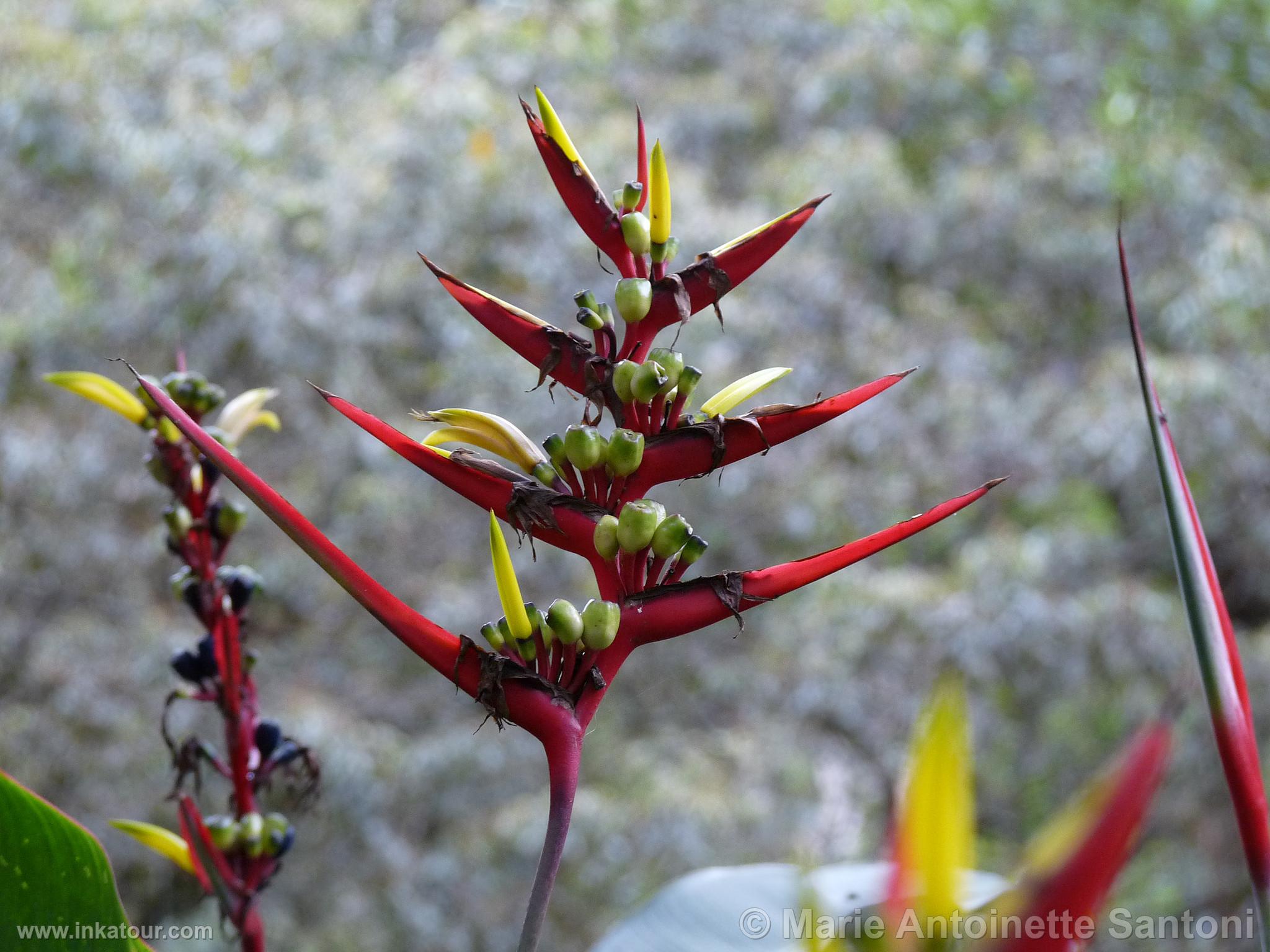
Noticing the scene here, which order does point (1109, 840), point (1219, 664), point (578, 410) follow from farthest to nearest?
point (578, 410), point (1219, 664), point (1109, 840)

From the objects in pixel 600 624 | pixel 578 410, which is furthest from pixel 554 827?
pixel 578 410

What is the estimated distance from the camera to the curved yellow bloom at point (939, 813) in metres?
0.15

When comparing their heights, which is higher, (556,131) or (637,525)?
(556,131)

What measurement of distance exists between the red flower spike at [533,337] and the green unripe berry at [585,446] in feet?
0.07

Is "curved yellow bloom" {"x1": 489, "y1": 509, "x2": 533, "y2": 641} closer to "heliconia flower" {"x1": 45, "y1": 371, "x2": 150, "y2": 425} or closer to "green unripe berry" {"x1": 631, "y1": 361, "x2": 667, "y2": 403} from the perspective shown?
"green unripe berry" {"x1": 631, "y1": 361, "x2": 667, "y2": 403}

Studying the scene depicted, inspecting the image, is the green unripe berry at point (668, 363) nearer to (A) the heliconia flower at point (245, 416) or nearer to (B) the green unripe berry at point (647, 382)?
(B) the green unripe berry at point (647, 382)

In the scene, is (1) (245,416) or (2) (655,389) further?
(1) (245,416)

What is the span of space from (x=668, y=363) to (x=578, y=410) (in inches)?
74.0

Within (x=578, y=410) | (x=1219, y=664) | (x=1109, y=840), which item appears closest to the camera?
(x=1109, y=840)

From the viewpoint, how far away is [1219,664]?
270 mm

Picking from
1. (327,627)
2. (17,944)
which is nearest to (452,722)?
(327,627)

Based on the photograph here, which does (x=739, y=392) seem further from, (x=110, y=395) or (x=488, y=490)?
(x=110, y=395)

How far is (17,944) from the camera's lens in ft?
1.02

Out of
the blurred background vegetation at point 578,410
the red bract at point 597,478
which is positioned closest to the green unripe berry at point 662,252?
the red bract at point 597,478
